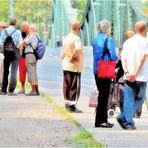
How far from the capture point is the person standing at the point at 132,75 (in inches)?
458

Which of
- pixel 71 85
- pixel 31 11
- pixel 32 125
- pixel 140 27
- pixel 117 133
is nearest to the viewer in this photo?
pixel 117 133

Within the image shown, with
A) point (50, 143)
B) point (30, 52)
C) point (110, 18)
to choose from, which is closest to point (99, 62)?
point (50, 143)

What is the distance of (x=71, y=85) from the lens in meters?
14.6

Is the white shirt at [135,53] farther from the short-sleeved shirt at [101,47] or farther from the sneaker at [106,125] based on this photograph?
the sneaker at [106,125]

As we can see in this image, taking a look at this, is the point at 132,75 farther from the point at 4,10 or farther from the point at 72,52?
the point at 4,10

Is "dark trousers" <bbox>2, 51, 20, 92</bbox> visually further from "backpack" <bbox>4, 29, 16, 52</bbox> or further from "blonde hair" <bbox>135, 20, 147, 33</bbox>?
"blonde hair" <bbox>135, 20, 147, 33</bbox>

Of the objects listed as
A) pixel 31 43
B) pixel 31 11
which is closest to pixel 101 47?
pixel 31 43

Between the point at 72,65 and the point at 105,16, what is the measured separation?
104ft

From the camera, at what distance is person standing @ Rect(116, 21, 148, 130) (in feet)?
38.2

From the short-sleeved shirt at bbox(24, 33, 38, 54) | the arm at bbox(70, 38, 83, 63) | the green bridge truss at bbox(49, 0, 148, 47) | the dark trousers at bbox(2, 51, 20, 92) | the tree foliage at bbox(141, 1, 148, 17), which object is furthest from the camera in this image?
the green bridge truss at bbox(49, 0, 148, 47)

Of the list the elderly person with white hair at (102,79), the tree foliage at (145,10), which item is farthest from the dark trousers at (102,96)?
the tree foliage at (145,10)

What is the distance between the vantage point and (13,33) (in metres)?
18.3

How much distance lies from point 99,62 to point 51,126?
1.17 m


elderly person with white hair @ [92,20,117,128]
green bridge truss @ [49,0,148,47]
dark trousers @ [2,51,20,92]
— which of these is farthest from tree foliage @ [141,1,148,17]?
elderly person with white hair @ [92,20,117,128]
